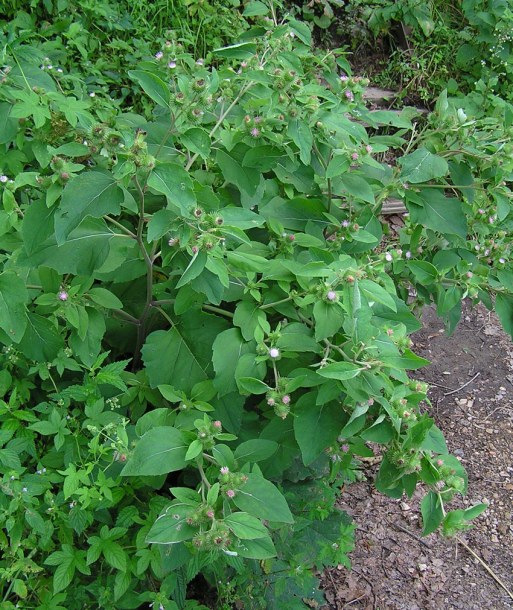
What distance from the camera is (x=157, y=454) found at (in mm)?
1752

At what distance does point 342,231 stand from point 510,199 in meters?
0.70

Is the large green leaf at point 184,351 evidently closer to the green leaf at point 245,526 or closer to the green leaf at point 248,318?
the green leaf at point 248,318

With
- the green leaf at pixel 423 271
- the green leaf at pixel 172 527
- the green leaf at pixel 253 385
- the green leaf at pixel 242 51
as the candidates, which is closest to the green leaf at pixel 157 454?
the green leaf at pixel 172 527

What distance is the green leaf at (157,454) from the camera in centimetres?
172

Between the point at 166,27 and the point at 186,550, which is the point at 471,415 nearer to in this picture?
the point at 186,550

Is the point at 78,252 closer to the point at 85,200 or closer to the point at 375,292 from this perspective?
the point at 85,200

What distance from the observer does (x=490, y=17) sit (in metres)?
4.90

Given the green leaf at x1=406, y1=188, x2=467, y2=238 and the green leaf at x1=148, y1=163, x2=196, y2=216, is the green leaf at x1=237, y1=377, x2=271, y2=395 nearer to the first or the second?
the green leaf at x1=148, y1=163, x2=196, y2=216

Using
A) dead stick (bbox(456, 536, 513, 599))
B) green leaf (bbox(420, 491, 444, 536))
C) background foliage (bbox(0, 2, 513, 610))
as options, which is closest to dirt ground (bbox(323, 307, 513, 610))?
dead stick (bbox(456, 536, 513, 599))

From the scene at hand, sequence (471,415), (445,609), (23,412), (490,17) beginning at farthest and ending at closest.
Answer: (490,17) < (471,415) < (445,609) < (23,412)

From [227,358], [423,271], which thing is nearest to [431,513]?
[227,358]

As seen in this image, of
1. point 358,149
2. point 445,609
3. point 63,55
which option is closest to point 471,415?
point 445,609

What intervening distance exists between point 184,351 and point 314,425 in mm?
596

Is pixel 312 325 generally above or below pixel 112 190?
below
